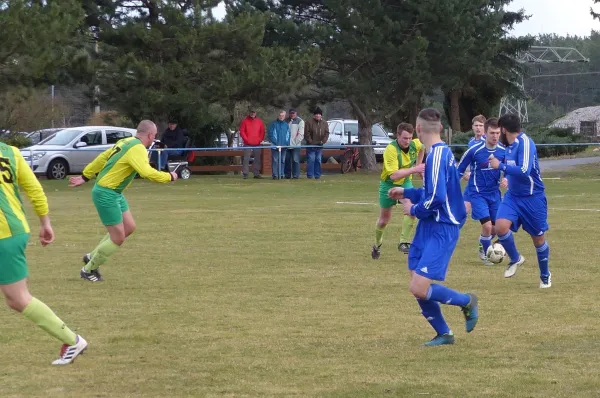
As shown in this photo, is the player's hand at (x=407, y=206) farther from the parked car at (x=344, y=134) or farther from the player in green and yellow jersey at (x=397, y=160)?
the parked car at (x=344, y=134)

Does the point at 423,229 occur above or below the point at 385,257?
above

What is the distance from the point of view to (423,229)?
8.12 metres

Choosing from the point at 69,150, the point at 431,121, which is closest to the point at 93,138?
the point at 69,150

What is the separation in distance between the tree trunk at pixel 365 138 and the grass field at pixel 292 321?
18.9 metres

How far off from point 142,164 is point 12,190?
4.69 meters

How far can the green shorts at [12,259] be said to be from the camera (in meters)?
7.08

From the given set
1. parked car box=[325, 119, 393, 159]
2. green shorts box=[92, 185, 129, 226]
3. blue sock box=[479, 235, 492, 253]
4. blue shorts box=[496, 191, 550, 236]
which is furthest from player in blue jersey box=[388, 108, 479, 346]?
parked car box=[325, 119, 393, 159]

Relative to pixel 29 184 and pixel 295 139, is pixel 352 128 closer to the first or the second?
pixel 295 139

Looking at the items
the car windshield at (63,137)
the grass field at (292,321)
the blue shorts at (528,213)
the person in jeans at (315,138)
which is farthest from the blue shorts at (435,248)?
the car windshield at (63,137)

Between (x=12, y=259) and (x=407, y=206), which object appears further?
(x=407, y=206)

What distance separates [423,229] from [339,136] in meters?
33.9

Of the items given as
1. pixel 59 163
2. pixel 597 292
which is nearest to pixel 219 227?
pixel 597 292

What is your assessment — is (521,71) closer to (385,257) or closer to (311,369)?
(385,257)

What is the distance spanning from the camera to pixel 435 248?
8000 millimetres
